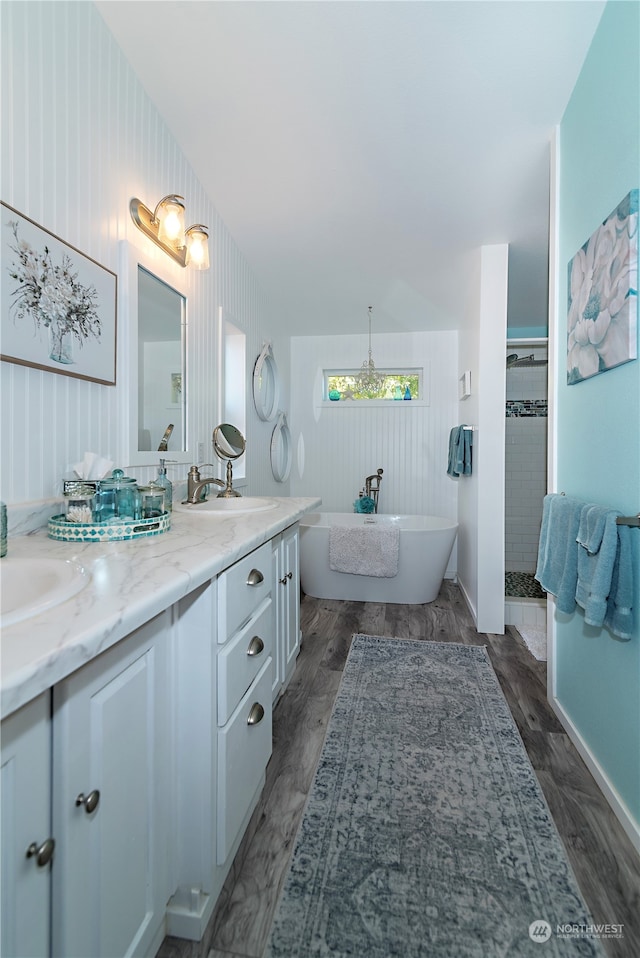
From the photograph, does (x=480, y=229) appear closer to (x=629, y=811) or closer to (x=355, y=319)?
(x=355, y=319)

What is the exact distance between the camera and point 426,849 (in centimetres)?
127

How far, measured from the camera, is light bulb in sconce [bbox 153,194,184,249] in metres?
1.79

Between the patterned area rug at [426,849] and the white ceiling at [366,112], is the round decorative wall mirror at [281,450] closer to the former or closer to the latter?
the white ceiling at [366,112]

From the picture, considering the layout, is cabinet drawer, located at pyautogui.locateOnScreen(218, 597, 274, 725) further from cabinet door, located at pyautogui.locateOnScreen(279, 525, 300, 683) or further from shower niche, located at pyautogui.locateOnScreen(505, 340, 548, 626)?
shower niche, located at pyautogui.locateOnScreen(505, 340, 548, 626)

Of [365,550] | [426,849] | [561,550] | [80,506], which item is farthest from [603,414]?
[365,550]

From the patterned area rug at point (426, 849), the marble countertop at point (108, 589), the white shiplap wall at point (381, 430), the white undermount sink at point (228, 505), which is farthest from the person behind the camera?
the white shiplap wall at point (381, 430)

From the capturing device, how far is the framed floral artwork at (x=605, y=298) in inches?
50.6

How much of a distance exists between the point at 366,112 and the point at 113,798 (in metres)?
2.33

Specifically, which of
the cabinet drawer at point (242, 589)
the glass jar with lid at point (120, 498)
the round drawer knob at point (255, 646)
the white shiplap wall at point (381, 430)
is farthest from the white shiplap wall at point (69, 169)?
the white shiplap wall at point (381, 430)

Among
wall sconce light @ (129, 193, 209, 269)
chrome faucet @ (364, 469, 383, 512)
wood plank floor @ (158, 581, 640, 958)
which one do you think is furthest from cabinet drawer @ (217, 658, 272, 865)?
chrome faucet @ (364, 469, 383, 512)

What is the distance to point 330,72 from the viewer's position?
1658mm

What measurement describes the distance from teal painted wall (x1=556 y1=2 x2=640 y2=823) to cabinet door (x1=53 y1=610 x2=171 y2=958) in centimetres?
129

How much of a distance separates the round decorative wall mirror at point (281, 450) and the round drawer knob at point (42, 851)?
→ 10.7ft

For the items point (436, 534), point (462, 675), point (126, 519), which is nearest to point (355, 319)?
point (436, 534)
